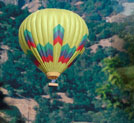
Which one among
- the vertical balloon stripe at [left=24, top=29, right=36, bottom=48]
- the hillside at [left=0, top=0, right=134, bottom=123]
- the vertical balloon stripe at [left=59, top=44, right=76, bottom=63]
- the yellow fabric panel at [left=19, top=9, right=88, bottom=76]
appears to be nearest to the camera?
the yellow fabric panel at [left=19, top=9, right=88, bottom=76]

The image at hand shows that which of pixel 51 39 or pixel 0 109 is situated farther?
pixel 0 109

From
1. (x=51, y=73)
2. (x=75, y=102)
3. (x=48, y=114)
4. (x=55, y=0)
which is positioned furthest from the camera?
(x=55, y=0)

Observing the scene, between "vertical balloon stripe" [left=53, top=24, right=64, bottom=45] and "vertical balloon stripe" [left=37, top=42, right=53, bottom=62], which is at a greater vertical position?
"vertical balloon stripe" [left=53, top=24, right=64, bottom=45]

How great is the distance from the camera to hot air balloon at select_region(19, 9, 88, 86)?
21.0 meters

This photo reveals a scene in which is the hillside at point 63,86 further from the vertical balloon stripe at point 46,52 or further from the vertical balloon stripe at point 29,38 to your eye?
the vertical balloon stripe at point 29,38

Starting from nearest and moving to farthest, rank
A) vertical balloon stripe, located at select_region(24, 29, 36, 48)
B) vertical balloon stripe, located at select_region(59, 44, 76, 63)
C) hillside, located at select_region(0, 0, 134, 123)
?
1. vertical balloon stripe, located at select_region(24, 29, 36, 48)
2. vertical balloon stripe, located at select_region(59, 44, 76, 63)
3. hillside, located at select_region(0, 0, 134, 123)

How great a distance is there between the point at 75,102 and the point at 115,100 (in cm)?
952

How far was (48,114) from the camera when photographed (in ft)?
152

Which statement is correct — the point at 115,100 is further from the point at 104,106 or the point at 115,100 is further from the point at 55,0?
the point at 55,0

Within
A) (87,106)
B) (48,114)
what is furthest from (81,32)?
(87,106)

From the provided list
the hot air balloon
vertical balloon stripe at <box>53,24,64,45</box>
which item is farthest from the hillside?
vertical balloon stripe at <box>53,24,64,45</box>

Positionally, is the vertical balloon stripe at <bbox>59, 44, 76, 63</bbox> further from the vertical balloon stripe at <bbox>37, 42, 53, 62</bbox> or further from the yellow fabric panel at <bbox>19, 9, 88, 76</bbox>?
the vertical balloon stripe at <bbox>37, 42, 53, 62</bbox>

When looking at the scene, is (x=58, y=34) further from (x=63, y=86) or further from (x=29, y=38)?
(x=63, y=86)

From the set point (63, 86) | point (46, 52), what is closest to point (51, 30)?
point (46, 52)
